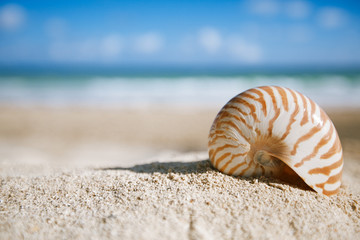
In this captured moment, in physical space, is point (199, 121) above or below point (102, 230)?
above

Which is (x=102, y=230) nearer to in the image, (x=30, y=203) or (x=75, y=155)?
Answer: (x=30, y=203)

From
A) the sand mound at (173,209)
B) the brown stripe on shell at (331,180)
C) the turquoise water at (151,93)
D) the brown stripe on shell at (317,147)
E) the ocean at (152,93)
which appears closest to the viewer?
the sand mound at (173,209)

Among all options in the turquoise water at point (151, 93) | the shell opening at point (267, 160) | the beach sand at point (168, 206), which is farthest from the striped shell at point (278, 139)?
the turquoise water at point (151, 93)

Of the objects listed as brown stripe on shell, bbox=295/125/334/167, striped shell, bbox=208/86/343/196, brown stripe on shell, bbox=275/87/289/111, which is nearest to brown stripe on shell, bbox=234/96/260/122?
striped shell, bbox=208/86/343/196

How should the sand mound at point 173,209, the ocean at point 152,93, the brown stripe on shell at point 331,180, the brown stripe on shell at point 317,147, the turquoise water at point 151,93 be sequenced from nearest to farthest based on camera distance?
the sand mound at point 173,209, the brown stripe on shell at point 317,147, the brown stripe on shell at point 331,180, the ocean at point 152,93, the turquoise water at point 151,93

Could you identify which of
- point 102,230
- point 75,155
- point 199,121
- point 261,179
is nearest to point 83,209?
point 102,230

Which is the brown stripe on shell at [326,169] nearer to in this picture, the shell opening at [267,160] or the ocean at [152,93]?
the shell opening at [267,160]

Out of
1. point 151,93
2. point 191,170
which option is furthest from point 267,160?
point 151,93

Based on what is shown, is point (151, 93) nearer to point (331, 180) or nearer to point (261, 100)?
point (261, 100)

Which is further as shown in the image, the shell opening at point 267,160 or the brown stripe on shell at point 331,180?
the shell opening at point 267,160
